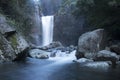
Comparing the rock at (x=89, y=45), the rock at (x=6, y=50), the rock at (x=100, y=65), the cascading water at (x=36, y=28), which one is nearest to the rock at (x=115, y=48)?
the rock at (x=89, y=45)

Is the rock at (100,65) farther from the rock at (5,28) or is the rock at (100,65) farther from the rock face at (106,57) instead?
the rock at (5,28)

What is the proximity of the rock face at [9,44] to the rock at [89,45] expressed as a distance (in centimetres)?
353

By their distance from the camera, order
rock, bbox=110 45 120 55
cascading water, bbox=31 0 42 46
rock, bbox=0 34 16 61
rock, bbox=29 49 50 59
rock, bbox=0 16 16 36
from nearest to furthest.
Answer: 1. rock, bbox=0 34 16 61
2. rock, bbox=0 16 16 36
3. rock, bbox=110 45 120 55
4. rock, bbox=29 49 50 59
5. cascading water, bbox=31 0 42 46

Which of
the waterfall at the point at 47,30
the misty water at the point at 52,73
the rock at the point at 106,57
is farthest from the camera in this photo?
the waterfall at the point at 47,30

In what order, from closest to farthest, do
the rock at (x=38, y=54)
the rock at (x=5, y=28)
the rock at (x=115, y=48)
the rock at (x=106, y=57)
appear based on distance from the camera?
the rock at (x=106, y=57)
the rock at (x=5, y=28)
the rock at (x=115, y=48)
the rock at (x=38, y=54)

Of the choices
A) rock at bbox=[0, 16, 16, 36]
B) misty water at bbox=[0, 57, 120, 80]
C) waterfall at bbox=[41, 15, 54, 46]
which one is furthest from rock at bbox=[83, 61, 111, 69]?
waterfall at bbox=[41, 15, 54, 46]

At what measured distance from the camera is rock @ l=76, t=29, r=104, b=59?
18.5 meters

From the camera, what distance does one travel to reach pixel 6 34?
17.8 m

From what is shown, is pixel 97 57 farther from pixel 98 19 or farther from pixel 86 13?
pixel 86 13

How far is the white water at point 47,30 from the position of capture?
93.9ft

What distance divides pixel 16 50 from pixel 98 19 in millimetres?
6693

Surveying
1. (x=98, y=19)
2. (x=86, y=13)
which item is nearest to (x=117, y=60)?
(x=98, y=19)

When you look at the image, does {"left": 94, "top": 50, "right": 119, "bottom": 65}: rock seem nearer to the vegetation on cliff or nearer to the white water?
the vegetation on cliff

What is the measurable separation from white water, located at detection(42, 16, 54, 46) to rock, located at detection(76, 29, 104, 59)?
9914mm
